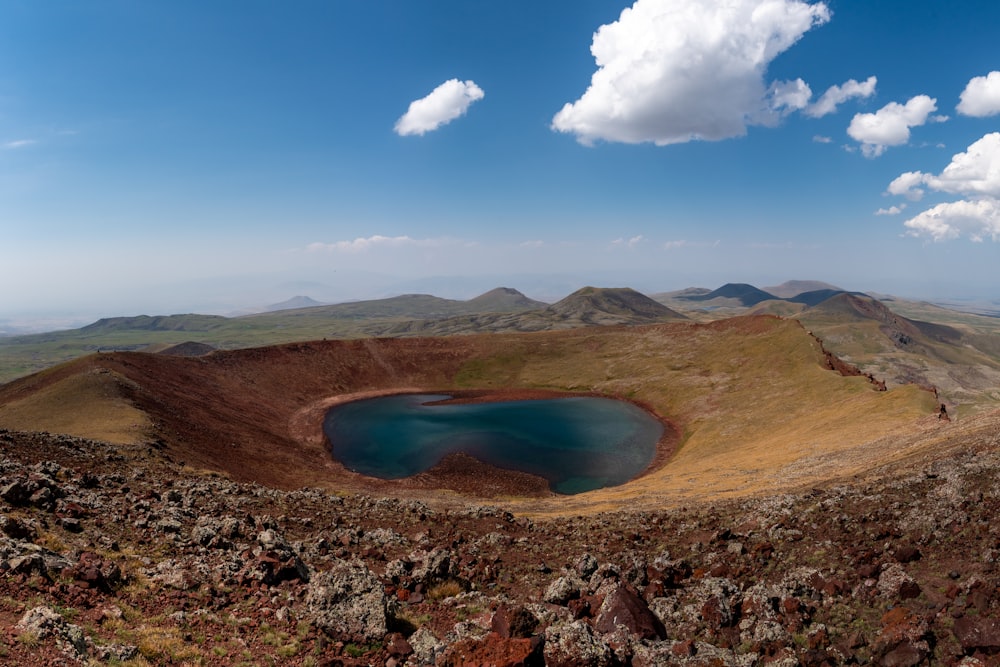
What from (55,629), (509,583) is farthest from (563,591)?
(55,629)

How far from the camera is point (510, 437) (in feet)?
253

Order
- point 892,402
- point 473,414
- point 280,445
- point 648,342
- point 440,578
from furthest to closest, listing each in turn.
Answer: point 648,342 < point 473,414 < point 280,445 < point 892,402 < point 440,578

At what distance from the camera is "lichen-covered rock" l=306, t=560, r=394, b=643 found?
45.8ft

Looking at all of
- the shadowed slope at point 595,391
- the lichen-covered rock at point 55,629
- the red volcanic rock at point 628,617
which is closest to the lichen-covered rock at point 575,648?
the red volcanic rock at point 628,617

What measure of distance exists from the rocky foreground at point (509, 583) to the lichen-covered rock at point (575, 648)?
0.06m

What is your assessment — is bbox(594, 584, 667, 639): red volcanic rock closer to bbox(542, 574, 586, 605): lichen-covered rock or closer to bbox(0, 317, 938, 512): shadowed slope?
bbox(542, 574, 586, 605): lichen-covered rock

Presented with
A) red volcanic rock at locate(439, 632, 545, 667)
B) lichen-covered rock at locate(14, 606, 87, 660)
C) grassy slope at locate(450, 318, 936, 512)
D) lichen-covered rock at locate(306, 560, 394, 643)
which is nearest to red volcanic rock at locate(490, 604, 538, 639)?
red volcanic rock at locate(439, 632, 545, 667)

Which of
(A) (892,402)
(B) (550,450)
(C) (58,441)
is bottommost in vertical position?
(B) (550,450)

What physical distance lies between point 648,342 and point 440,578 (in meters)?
117

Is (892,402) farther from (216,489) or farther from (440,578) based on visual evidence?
(216,489)

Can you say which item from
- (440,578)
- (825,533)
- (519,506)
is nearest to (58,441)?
(440,578)

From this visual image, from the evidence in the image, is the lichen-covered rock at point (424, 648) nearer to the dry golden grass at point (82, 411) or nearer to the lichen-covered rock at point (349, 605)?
the lichen-covered rock at point (349, 605)

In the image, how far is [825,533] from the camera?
65.5ft

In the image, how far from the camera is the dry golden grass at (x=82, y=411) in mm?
44625
